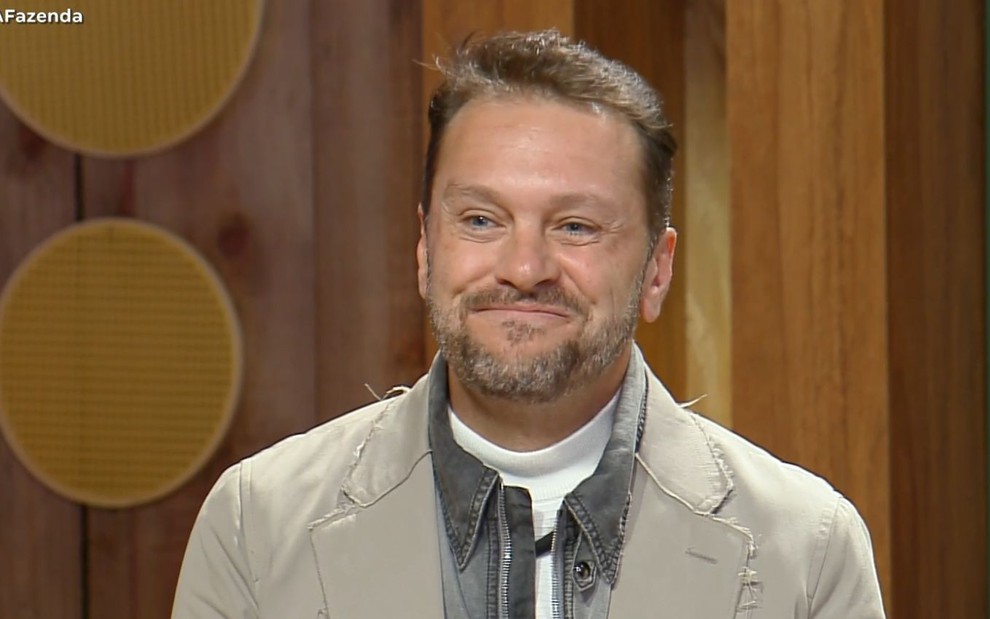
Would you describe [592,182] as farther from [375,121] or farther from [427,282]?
[375,121]

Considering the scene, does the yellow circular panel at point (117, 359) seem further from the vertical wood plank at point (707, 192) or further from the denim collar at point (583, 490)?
the denim collar at point (583, 490)

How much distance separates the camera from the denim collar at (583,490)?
59.4 inches

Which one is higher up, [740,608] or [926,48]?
[926,48]

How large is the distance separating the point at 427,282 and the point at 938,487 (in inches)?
38.7

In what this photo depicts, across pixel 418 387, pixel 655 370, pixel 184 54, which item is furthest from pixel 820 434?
pixel 184 54

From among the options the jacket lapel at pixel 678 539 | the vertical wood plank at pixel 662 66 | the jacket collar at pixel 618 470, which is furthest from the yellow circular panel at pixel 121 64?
the jacket lapel at pixel 678 539

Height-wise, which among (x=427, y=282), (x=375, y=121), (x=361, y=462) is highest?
(x=375, y=121)

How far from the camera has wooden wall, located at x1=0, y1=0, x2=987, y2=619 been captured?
2.15 m

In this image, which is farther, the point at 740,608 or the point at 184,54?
the point at 184,54

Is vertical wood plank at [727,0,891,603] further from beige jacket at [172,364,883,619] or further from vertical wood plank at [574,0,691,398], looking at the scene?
beige jacket at [172,364,883,619]

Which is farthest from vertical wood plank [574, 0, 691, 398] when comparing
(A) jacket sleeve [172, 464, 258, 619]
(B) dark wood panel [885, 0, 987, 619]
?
(A) jacket sleeve [172, 464, 258, 619]

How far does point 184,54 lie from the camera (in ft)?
8.00

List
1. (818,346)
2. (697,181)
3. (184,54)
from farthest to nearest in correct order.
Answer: (697,181), (184,54), (818,346)

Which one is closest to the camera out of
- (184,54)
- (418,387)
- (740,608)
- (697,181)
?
(740,608)
